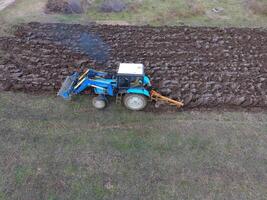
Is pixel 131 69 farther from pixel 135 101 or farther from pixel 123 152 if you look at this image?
pixel 123 152

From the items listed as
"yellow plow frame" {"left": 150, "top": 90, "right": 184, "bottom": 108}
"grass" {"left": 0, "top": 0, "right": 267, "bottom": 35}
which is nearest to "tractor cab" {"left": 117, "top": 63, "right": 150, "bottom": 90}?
"yellow plow frame" {"left": 150, "top": 90, "right": 184, "bottom": 108}

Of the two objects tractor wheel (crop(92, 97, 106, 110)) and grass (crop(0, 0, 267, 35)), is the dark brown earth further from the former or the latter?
tractor wheel (crop(92, 97, 106, 110))

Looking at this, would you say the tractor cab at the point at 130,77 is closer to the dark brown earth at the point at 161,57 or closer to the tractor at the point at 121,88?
the tractor at the point at 121,88

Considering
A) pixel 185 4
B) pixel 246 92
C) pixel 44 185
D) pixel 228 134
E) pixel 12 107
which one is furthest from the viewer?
pixel 185 4

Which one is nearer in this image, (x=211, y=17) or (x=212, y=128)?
(x=212, y=128)

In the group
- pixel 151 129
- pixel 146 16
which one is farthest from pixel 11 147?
pixel 146 16

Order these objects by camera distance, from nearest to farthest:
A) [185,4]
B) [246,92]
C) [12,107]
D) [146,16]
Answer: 1. [12,107]
2. [246,92]
3. [146,16]
4. [185,4]

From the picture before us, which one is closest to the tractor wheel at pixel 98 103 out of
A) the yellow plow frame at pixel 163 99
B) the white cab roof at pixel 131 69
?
the white cab roof at pixel 131 69

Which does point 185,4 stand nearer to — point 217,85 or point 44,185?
point 217,85
